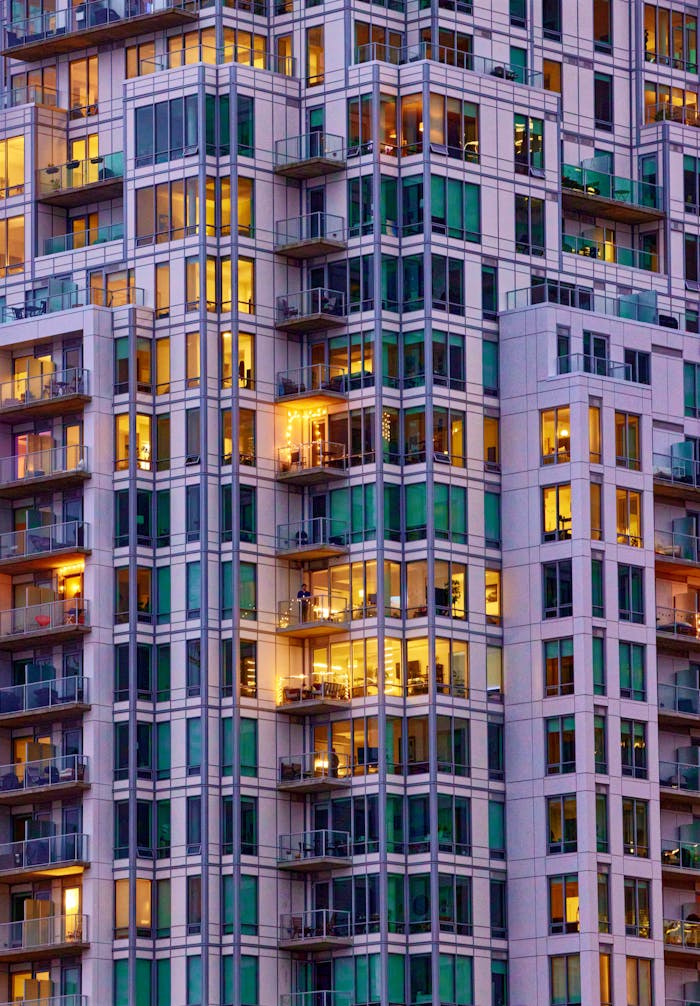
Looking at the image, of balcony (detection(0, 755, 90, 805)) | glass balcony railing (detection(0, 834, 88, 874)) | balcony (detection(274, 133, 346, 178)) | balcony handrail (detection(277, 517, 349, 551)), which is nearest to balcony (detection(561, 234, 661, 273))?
balcony (detection(274, 133, 346, 178))

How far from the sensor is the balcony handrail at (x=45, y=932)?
134 m

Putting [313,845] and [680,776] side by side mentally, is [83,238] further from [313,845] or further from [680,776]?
[680,776]

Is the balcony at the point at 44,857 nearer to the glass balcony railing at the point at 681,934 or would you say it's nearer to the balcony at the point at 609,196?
the glass balcony railing at the point at 681,934

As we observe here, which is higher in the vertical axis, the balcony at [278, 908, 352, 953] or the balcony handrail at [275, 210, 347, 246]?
the balcony handrail at [275, 210, 347, 246]

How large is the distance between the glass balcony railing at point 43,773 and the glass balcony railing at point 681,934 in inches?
924

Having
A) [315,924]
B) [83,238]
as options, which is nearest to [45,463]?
[83,238]

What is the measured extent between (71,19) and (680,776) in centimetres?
4050

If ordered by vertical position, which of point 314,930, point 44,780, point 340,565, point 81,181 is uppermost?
point 81,181

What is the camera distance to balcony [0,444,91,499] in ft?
455

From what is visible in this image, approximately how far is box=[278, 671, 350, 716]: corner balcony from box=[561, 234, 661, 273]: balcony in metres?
21.6

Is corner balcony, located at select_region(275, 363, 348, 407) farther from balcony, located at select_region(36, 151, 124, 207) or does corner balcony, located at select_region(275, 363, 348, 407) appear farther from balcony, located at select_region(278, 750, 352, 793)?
balcony, located at select_region(278, 750, 352, 793)

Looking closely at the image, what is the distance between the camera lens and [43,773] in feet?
451

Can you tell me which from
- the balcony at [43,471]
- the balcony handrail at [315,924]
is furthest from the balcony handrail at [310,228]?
the balcony handrail at [315,924]

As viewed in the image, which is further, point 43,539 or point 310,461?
point 43,539
